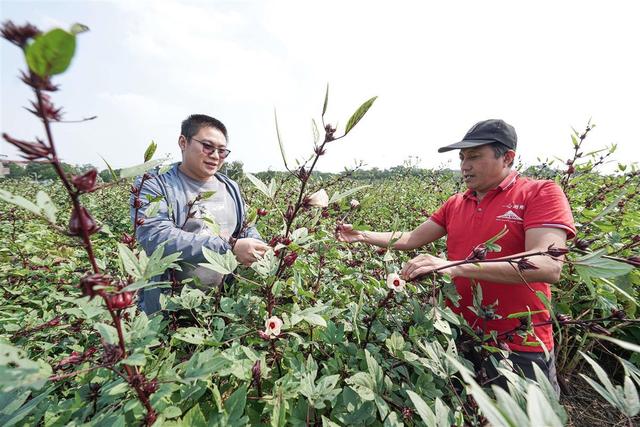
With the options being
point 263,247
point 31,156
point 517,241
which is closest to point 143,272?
point 31,156

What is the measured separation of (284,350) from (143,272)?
563 mm

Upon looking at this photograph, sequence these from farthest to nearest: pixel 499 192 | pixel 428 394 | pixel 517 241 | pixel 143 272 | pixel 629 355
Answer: pixel 629 355, pixel 499 192, pixel 517 241, pixel 428 394, pixel 143 272

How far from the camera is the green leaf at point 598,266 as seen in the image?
0.76 meters

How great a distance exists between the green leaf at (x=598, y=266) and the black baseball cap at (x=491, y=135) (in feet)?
4.58

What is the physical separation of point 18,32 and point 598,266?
122 centimetres

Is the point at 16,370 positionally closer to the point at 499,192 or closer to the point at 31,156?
the point at 31,156

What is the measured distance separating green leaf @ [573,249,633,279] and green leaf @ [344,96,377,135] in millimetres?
670

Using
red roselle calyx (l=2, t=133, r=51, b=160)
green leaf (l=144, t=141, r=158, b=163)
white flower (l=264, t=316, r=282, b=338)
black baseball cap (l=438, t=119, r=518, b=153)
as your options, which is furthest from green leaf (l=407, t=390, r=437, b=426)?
black baseball cap (l=438, t=119, r=518, b=153)

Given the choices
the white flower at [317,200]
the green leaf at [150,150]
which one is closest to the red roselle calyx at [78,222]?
the green leaf at [150,150]

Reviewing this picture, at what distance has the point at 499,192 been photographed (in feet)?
6.80

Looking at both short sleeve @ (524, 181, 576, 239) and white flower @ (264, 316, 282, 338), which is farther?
short sleeve @ (524, 181, 576, 239)

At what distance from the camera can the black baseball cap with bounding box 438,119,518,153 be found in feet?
6.68

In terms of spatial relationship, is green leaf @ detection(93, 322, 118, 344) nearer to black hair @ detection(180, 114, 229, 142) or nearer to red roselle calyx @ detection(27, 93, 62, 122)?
red roselle calyx @ detection(27, 93, 62, 122)

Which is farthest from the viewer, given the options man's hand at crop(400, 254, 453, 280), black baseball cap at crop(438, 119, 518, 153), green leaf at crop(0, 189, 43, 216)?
black baseball cap at crop(438, 119, 518, 153)
